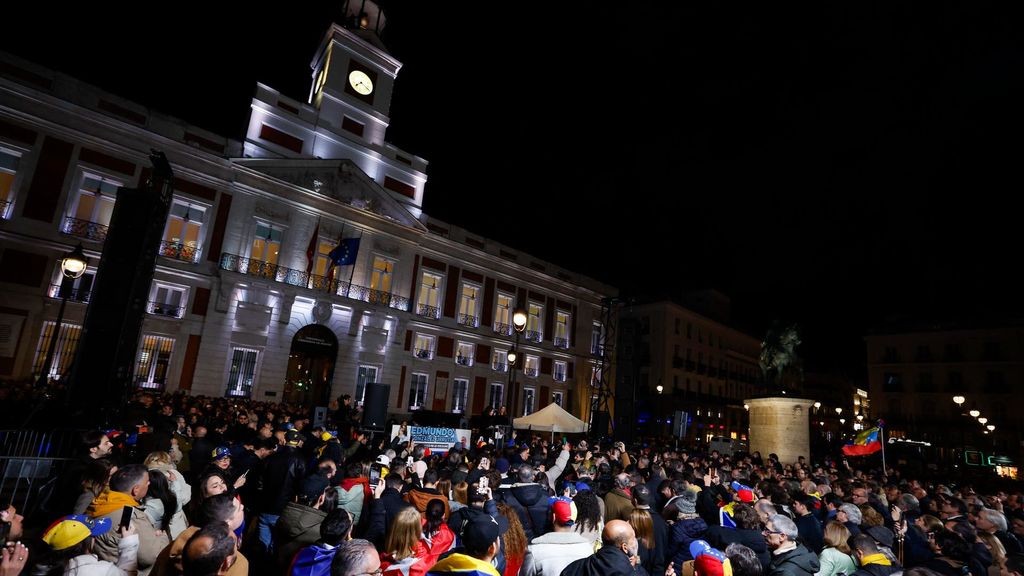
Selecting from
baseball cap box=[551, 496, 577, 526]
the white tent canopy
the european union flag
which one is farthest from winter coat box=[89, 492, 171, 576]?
the european union flag

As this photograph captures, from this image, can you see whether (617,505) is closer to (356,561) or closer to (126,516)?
(356,561)

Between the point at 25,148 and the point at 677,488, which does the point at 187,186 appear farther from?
the point at 677,488

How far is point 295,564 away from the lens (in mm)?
3271

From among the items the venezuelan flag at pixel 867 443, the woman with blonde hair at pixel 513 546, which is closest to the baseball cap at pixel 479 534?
the woman with blonde hair at pixel 513 546

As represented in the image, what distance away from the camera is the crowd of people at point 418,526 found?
10.4ft

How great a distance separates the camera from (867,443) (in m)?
17.0

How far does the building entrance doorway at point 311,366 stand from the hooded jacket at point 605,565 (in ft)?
84.0

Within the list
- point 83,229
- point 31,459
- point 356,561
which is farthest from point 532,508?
point 83,229

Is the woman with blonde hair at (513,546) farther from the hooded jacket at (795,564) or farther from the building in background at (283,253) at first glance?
the building in background at (283,253)

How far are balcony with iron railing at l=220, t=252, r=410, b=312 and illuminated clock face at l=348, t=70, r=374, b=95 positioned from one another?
1286cm

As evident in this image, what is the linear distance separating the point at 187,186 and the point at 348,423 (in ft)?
53.9

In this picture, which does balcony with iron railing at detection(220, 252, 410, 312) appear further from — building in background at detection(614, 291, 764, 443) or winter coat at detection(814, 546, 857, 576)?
winter coat at detection(814, 546, 857, 576)

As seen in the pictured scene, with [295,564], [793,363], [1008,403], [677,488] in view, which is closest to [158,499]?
[295,564]

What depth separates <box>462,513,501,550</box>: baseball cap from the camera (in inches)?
131
